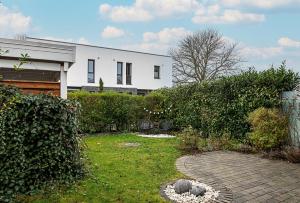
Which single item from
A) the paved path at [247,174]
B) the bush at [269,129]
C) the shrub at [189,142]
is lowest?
the paved path at [247,174]

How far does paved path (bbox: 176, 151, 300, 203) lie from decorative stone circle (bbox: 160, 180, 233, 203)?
7.1 inches

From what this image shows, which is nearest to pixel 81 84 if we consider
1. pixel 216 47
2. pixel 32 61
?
pixel 216 47

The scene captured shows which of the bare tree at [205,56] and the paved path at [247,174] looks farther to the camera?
the bare tree at [205,56]

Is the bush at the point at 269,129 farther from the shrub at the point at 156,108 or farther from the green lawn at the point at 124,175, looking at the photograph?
the shrub at the point at 156,108

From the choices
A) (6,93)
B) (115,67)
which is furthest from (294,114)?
(115,67)

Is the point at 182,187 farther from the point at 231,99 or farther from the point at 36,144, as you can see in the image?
the point at 231,99

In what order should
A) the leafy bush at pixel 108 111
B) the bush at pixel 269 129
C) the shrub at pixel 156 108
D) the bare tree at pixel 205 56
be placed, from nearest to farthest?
the bush at pixel 269 129
the leafy bush at pixel 108 111
the shrub at pixel 156 108
the bare tree at pixel 205 56

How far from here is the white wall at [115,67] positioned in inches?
1171

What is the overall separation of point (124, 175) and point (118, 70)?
26.0 meters

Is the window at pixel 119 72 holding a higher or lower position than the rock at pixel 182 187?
higher

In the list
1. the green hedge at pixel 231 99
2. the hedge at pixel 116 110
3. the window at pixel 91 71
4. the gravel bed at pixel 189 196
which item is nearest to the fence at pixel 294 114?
the green hedge at pixel 231 99

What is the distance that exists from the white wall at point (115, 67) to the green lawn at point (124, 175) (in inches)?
784

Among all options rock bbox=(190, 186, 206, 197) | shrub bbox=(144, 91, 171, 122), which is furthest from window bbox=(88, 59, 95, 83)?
rock bbox=(190, 186, 206, 197)

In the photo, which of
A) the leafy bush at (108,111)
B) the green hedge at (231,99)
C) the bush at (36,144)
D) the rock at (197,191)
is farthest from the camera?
the leafy bush at (108,111)
